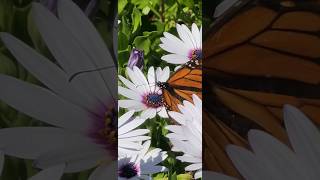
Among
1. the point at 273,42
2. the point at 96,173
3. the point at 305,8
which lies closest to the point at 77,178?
the point at 96,173

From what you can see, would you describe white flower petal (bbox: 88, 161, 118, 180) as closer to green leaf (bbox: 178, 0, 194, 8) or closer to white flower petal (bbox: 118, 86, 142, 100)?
white flower petal (bbox: 118, 86, 142, 100)

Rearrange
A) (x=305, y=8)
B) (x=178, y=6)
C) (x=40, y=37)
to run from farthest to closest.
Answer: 1. (x=178, y=6)
2. (x=305, y=8)
3. (x=40, y=37)

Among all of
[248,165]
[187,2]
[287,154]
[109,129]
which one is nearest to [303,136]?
[287,154]

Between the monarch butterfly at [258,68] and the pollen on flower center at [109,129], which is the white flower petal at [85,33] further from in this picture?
the monarch butterfly at [258,68]

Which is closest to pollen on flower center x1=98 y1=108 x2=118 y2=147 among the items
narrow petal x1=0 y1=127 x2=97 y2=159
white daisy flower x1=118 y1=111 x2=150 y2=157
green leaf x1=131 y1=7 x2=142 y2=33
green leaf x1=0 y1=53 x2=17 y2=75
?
narrow petal x1=0 y1=127 x2=97 y2=159

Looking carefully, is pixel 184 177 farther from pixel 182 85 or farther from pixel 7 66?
pixel 7 66

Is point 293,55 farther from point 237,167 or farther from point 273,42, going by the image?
point 237,167

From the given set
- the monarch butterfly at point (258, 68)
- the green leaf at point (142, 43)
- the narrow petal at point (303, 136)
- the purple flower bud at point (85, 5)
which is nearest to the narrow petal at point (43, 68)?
the purple flower bud at point (85, 5)
